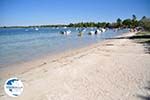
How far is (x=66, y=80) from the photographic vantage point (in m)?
10.4

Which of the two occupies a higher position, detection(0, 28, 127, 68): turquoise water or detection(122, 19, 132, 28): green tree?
detection(0, 28, 127, 68): turquoise water

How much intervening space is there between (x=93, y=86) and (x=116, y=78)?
1682mm

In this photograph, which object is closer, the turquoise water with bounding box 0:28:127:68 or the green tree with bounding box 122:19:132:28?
the turquoise water with bounding box 0:28:127:68

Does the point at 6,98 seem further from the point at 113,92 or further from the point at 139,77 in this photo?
the point at 139,77

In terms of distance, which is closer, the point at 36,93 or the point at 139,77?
the point at 36,93

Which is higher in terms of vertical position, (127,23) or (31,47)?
(31,47)

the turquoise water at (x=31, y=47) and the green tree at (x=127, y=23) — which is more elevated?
the turquoise water at (x=31, y=47)

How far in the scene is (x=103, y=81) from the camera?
9.88 m

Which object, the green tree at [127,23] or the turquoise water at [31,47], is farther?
the green tree at [127,23]

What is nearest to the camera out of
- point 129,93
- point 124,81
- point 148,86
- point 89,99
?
point 89,99

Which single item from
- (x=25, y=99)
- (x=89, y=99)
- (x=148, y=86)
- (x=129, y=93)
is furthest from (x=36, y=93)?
(x=148, y=86)

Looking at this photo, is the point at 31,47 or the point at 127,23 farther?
the point at 127,23

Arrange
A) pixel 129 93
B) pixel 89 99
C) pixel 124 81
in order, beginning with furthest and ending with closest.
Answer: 1. pixel 124 81
2. pixel 129 93
3. pixel 89 99

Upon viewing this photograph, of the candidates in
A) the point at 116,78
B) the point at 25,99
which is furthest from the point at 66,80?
the point at 25,99
